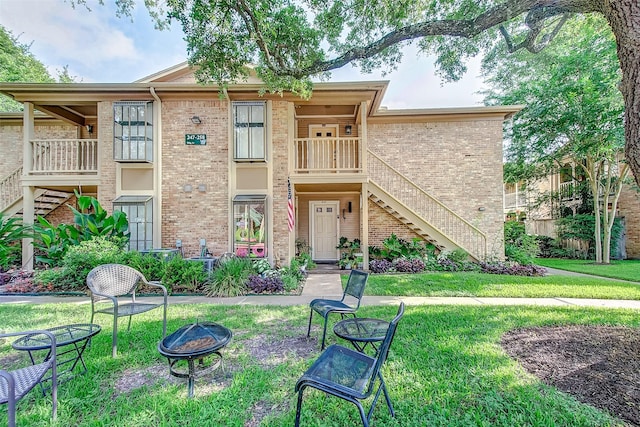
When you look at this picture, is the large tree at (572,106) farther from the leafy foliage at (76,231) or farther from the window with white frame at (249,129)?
the leafy foliage at (76,231)

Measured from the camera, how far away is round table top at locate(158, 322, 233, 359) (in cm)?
256

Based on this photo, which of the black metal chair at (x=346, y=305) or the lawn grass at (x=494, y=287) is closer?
the black metal chair at (x=346, y=305)

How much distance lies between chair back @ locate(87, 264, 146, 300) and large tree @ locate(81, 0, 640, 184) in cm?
500

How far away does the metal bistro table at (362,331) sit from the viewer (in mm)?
3055

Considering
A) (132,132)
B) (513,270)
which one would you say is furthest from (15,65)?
(513,270)

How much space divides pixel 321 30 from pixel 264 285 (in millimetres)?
6490

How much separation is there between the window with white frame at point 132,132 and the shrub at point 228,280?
4.68 metres

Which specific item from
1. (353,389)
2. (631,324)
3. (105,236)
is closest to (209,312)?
(353,389)

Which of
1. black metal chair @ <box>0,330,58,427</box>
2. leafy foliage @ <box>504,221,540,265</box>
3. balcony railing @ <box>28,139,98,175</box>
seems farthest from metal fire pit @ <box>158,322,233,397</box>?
leafy foliage @ <box>504,221,540,265</box>

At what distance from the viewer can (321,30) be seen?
22.7ft

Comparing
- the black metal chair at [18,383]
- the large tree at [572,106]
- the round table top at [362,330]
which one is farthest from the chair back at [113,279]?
the large tree at [572,106]

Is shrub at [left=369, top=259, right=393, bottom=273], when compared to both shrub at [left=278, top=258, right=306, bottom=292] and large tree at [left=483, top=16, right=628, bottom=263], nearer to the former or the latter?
shrub at [left=278, top=258, right=306, bottom=292]

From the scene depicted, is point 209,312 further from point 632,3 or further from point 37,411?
point 632,3

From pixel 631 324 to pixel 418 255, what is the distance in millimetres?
5556
